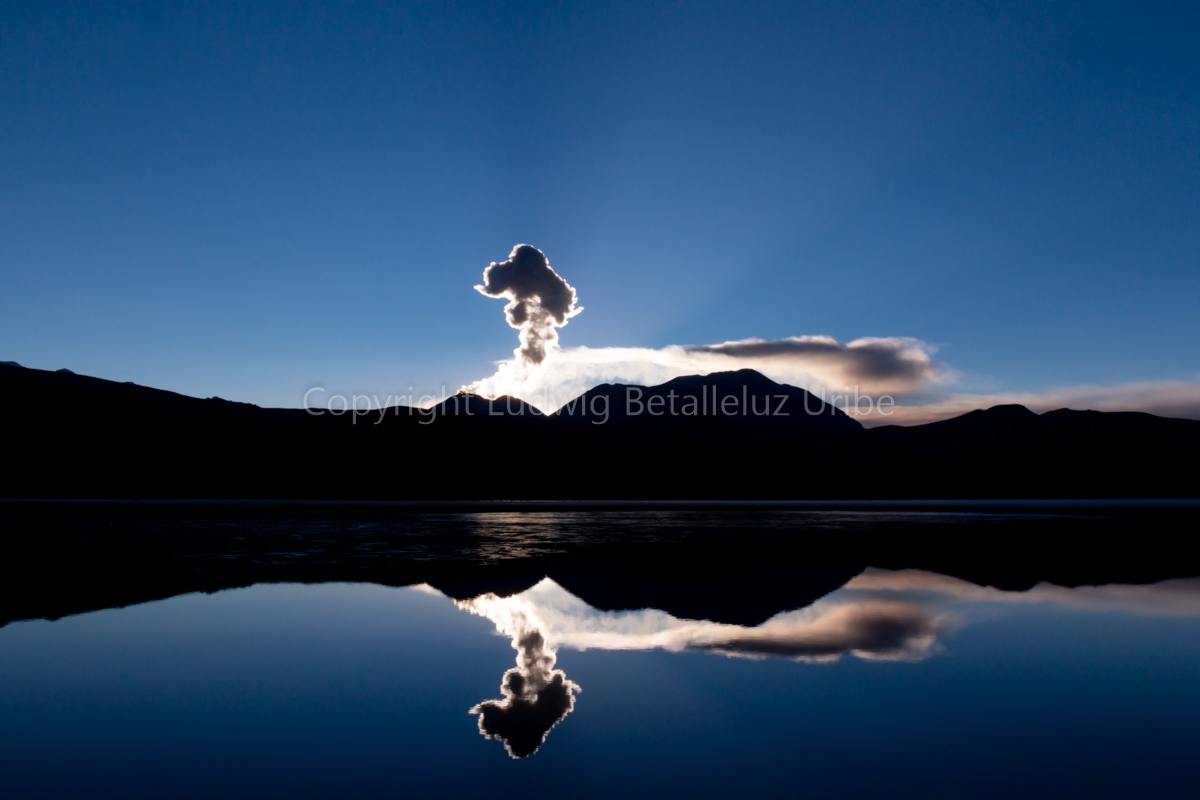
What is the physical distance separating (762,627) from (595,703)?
5.71 metres

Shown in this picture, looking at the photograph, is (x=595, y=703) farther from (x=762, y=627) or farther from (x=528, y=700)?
(x=762, y=627)

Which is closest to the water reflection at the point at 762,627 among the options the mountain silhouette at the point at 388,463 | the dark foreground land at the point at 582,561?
the dark foreground land at the point at 582,561

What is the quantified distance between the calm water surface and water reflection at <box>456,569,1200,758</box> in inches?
3.2

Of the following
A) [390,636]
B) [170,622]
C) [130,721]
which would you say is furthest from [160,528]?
[130,721]

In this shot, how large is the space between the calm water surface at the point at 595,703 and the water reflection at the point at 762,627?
0.08 metres

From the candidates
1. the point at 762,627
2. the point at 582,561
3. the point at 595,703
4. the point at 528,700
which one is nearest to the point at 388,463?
the point at 582,561

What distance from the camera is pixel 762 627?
549 inches

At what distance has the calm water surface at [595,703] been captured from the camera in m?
7.12

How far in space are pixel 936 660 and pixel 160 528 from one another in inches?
1747

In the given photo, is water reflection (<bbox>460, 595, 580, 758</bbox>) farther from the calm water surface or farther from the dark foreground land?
the dark foreground land

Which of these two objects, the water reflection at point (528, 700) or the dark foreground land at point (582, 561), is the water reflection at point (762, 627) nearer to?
the water reflection at point (528, 700)

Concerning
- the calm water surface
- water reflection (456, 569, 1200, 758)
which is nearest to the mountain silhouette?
water reflection (456, 569, 1200, 758)

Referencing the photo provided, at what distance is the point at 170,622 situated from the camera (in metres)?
14.8

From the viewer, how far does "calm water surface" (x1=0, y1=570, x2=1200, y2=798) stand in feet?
23.4
